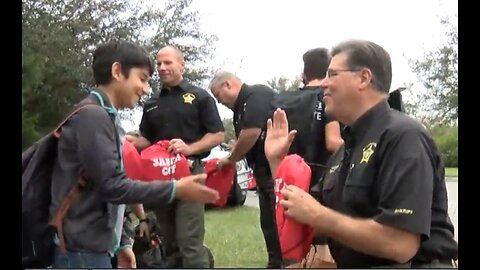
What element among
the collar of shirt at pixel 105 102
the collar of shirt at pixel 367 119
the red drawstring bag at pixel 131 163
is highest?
the collar of shirt at pixel 105 102

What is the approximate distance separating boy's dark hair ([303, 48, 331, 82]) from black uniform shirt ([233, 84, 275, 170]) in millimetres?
439

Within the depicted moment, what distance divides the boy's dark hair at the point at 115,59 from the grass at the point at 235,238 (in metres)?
3.45

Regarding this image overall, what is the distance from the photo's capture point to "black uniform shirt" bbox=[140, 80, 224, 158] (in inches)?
220

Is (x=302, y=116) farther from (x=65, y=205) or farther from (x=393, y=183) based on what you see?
(x=393, y=183)

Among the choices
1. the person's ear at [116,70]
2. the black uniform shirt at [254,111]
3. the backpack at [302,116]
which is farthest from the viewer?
the black uniform shirt at [254,111]

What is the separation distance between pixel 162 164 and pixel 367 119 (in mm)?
2438

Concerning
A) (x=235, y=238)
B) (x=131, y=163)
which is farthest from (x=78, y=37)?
(x=131, y=163)

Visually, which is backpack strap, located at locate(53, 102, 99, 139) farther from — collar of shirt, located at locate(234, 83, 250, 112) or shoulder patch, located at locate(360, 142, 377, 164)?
collar of shirt, located at locate(234, 83, 250, 112)

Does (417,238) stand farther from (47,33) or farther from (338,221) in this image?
(47,33)

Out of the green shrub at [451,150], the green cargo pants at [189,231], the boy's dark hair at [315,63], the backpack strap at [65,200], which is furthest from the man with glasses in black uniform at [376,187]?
the green cargo pants at [189,231]

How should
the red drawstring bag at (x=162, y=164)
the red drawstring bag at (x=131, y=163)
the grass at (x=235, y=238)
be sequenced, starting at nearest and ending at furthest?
the red drawstring bag at (x=131, y=163) < the red drawstring bag at (x=162, y=164) < the grass at (x=235, y=238)

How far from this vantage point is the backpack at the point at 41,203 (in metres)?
3.00

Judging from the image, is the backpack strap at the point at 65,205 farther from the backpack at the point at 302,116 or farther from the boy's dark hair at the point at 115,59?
the backpack at the point at 302,116

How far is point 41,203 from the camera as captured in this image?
3.03m
